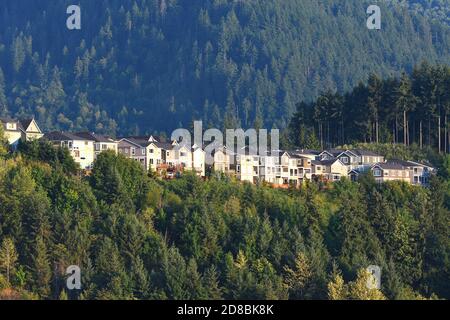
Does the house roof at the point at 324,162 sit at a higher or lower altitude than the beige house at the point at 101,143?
lower

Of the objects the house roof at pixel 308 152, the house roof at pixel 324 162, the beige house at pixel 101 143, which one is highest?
the beige house at pixel 101 143

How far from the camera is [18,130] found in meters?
93.5

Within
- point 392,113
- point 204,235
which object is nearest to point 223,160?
point 392,113

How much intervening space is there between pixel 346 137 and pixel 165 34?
101 meters

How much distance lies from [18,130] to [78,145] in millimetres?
5145

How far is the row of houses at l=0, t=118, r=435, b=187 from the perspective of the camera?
89.6m

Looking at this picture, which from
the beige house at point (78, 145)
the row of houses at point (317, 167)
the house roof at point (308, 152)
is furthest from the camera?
the house roof at point (308, 152)

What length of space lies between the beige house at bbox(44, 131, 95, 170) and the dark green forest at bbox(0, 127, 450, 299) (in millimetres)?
7760

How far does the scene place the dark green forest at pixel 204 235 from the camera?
6806cm

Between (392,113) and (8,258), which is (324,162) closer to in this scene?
(392,113)

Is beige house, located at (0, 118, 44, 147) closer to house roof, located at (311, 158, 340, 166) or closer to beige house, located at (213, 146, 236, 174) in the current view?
beige house, located at (213, 146, 236, 174)

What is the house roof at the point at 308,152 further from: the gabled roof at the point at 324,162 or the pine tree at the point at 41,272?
the pine tree at the point at 41,272

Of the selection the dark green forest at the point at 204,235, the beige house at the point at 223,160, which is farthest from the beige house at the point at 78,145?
the beige house at the point at 223,160

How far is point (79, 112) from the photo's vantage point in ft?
578
